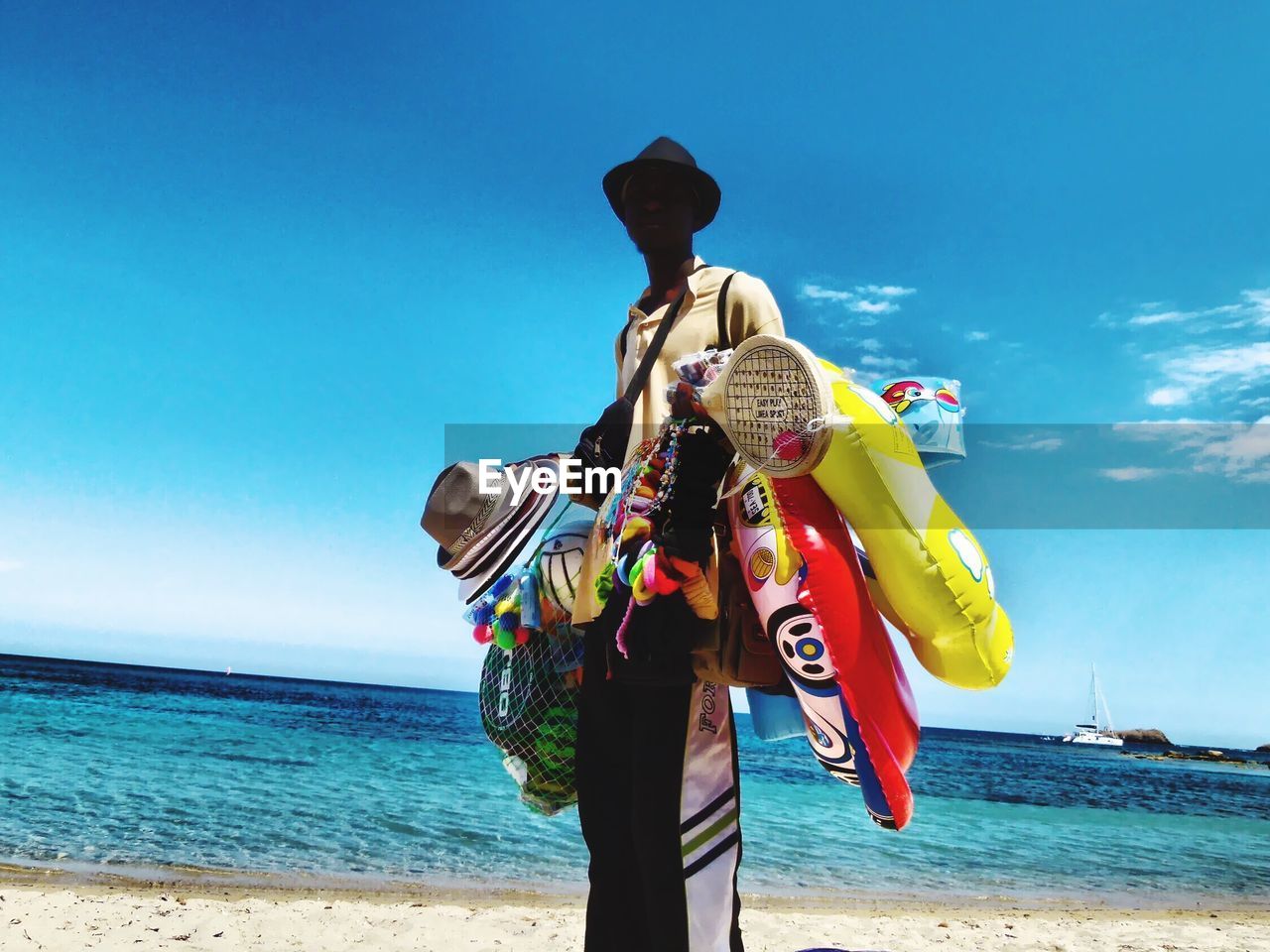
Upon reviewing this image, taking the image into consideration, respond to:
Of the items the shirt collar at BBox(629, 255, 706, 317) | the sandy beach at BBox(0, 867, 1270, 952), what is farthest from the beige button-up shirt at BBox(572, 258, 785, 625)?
the sandy beach at BBox(0, 867, 1270, 952)

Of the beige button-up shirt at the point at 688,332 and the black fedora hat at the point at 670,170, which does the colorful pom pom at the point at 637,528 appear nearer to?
the beige button-up shirt at the point at 688,332

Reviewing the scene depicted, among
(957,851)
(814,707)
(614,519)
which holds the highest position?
(614,519)

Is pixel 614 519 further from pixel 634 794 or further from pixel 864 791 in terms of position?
pixel 864 791

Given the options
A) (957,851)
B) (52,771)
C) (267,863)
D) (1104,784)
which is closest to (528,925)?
(267,863)

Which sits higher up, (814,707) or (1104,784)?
(814,707)

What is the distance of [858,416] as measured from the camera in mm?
1647

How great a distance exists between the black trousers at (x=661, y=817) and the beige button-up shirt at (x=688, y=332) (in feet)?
0.63

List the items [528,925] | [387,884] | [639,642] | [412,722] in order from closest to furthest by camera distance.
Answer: [639,642]
[528,925]
[387,884]
[412,722]

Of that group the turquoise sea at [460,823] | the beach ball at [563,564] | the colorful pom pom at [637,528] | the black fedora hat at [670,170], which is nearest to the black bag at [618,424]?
the beach ball at [563,564]

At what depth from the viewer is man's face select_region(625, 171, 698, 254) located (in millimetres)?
2328

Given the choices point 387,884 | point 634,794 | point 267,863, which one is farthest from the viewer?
point 267,863

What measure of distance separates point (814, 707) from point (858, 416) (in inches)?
22.4

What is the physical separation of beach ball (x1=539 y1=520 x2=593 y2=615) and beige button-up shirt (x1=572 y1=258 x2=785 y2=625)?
62 millimetres

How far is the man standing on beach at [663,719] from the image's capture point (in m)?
1.83
